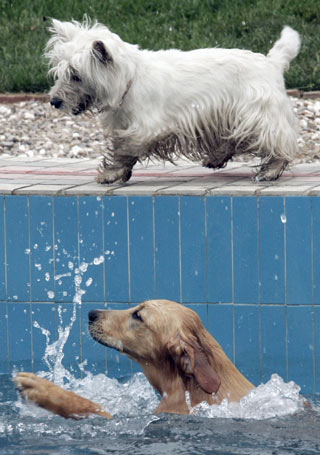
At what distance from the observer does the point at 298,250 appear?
18.7 feet

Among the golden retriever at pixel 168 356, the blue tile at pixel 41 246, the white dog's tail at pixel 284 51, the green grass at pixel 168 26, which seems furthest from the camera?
the green grass at pixel 168 26

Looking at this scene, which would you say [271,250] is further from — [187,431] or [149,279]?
Result: [187,431]

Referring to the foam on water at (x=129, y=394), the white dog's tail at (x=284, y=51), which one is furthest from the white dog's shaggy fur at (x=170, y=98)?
the foam on water at (x=129, y=394)

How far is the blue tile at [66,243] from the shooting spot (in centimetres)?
605

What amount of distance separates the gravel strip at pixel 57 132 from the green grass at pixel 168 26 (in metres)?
0.46

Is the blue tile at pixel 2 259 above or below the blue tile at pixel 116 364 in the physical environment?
above

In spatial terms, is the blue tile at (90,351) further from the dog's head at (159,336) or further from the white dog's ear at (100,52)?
the white dog's ear at (100,52)

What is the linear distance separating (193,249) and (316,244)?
0.75 meters

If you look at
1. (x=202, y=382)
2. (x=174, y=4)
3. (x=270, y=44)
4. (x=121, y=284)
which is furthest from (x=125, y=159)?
(x=174, y=4)

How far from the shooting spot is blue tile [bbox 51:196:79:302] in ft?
19.9

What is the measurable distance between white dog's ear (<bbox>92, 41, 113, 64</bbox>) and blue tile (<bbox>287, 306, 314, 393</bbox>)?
6.17 ft

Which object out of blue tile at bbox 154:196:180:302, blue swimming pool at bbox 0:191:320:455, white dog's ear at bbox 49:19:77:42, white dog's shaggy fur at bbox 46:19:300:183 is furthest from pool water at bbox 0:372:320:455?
white dog's ear at bbox 49:19:77:42

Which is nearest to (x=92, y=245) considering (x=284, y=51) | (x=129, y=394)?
(x=129, y=394)

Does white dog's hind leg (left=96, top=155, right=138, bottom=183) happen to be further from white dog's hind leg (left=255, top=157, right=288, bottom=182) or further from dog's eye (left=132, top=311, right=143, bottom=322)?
dog's eye (left=132, top=311, right=143, bottom=322)
